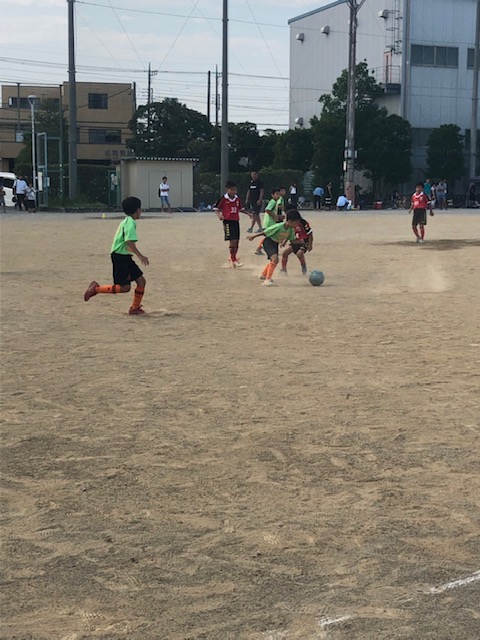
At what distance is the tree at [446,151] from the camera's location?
202 feet

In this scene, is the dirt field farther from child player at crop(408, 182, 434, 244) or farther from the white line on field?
child player at crop(408, 182, 434, 244)

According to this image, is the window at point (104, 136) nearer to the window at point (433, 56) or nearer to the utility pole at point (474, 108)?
the window at point (433, 56)

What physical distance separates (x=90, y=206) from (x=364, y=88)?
79.1 feet

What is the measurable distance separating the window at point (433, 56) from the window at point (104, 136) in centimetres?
2738

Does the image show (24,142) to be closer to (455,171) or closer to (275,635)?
(455,171)

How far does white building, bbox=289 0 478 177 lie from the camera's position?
64188 millimetres

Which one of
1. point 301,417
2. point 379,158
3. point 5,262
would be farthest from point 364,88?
point 301,417

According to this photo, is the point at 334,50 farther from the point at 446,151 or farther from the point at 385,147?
the point at 446,151

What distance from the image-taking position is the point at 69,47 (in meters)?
46.9

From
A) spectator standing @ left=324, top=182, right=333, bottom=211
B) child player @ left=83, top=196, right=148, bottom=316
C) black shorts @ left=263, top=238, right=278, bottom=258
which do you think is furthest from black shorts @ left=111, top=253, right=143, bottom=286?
spectator standing @ left=324, top=182, right=333, bottom=211

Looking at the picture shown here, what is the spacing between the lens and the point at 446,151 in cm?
6175

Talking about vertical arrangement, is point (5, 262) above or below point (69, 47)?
below

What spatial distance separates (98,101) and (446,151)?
105 ft

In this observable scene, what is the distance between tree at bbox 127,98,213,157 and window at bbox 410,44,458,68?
1603 cm
